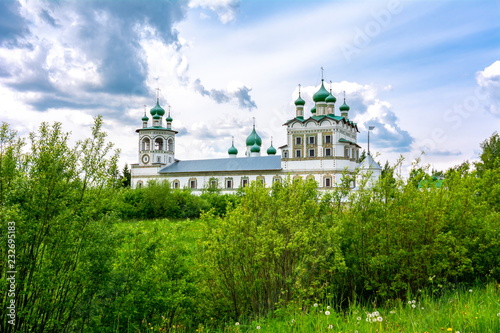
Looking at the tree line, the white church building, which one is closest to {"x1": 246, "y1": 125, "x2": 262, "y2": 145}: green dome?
the white church building

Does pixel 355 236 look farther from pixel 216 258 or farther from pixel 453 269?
pixel 216 258

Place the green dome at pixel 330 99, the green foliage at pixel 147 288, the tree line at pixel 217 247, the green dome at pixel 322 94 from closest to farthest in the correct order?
the tree line at pixel 217 247 → the green foliage at pixel 147 288 → the green dome at pixel 322 94 → the green dome at pixel 330 99

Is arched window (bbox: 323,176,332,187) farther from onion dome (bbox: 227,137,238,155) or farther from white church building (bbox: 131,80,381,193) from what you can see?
onion dome (bbox: 227,137,238,155)

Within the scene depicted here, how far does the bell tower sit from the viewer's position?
49.9m

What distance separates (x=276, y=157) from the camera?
43.9 m

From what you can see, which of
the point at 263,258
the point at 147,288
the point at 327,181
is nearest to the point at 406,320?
the point at 263,258

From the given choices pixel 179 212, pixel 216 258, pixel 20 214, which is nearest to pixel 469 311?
pixel 216 258

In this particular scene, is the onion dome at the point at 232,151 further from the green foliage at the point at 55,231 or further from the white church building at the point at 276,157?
the green foliage at the point at 55,231

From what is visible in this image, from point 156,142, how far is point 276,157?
53.5ft

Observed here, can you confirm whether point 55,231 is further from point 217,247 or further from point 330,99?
point 330,99

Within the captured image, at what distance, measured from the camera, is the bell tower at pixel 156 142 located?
49.9m

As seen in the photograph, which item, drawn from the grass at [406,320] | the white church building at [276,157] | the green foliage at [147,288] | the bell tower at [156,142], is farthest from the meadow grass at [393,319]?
the bell tower at [156,142]

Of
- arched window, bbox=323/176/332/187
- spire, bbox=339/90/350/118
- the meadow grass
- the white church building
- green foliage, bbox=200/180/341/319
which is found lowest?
the meadow grass

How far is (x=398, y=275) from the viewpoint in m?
6.11
